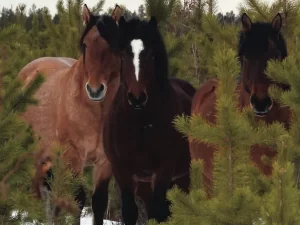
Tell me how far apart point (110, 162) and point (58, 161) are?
2.78 meters

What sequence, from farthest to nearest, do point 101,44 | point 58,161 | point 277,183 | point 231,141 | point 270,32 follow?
point 101,44
point 270,32
point 58,161
point 231,141
point 277,183

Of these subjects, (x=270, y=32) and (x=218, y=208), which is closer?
(x=218, y=208)

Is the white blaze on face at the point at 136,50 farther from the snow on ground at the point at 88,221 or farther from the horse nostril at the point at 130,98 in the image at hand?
the snow on ground at the point at 88,221

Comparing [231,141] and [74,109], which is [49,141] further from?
[231,141]

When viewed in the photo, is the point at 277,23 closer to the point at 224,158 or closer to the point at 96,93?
the point at 224,158

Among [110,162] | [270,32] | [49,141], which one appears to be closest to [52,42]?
[49,141]

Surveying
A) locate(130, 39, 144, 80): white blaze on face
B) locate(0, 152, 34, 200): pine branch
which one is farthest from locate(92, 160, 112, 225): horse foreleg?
locate(0, 152, 34, 200): pine branch

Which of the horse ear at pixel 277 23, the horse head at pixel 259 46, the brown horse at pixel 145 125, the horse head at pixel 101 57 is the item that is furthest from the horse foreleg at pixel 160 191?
the horse ear at pixel 277 23

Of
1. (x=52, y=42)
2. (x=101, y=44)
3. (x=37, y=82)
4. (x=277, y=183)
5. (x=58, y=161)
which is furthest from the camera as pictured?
(x=52, y=42)

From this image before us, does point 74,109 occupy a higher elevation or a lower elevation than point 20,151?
higher

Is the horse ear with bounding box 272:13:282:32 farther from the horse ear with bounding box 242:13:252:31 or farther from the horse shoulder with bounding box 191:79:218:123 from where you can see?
the horse shoulder with bounding box 191:79:218:123

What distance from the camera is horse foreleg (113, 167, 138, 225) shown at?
582 cm

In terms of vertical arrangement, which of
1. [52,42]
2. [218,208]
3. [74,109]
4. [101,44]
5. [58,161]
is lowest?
[218,208]

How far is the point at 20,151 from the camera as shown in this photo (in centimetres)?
364
